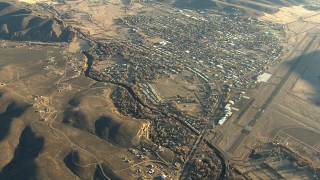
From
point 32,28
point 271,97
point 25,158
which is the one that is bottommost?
point 25,158

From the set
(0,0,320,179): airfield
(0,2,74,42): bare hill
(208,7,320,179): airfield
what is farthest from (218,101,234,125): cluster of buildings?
(0,2,74,42): bare hill

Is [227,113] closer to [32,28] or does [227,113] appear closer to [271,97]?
[271,97]

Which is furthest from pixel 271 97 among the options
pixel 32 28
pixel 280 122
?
pixel 32 28

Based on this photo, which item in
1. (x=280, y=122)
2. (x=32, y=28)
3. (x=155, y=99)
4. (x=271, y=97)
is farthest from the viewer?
(x=32, y=28)

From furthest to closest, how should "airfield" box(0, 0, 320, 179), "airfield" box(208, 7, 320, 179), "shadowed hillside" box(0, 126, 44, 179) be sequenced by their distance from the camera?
"airfield" box(208, 7, 320, 179) → "airfield" box(0, 0, 320, 179) → "shadowed hillside" box(0, 126, 44, 179)

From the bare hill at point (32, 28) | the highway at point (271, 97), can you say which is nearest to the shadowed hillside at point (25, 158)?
the highway at point (271, 97)

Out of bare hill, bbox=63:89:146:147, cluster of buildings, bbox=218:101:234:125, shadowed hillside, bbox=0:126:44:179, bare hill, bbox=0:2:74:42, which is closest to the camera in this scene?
shadowed hillside, bbox=0:126:44:179

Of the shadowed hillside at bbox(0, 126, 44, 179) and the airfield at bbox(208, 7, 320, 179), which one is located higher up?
the airfield at bbox(208, 7, 320, 179)

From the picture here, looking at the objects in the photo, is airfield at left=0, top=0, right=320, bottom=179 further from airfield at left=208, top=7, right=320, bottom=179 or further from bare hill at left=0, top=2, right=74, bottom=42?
bare hill at left=0, top=2, right=74, bottom=42

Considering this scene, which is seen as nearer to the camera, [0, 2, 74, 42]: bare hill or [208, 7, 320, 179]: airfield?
[208, 7, 320, 179]: airfield

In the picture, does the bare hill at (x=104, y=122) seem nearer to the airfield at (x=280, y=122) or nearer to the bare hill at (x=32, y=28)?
the airfield at (x=280, y=122)
